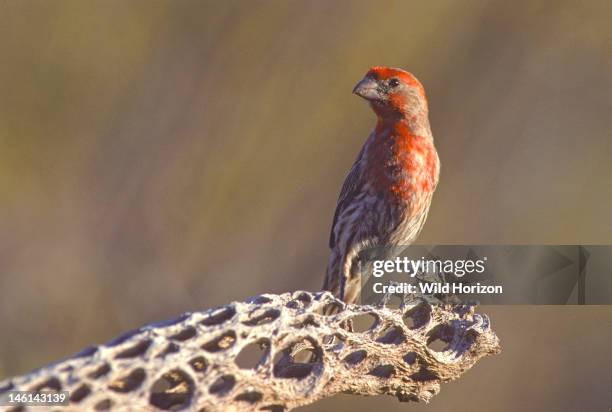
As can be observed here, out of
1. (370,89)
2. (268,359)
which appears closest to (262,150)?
(370,89)

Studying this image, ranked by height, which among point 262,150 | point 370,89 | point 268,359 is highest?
point 262,150

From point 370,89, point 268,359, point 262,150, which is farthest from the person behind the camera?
point 262,150

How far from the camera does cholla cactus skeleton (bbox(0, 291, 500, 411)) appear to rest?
275 centimetres

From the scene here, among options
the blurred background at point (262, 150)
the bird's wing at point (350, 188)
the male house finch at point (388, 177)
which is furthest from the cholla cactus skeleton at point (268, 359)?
the blurred background at point (262, 150)

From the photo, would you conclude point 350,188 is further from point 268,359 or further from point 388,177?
point 268,359

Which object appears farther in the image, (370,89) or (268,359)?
(370,89)

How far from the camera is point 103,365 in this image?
9.02ft

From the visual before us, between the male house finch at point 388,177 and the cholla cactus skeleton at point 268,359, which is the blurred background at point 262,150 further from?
the cholla cactus skeleton at point 268,359

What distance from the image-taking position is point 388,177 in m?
5.54

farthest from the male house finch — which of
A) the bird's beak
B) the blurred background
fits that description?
the blurred background

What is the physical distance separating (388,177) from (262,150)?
3034 millimetres

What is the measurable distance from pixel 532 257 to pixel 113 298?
3.53 m

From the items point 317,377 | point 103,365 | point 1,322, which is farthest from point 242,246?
point 103,365

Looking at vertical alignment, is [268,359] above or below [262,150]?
below
